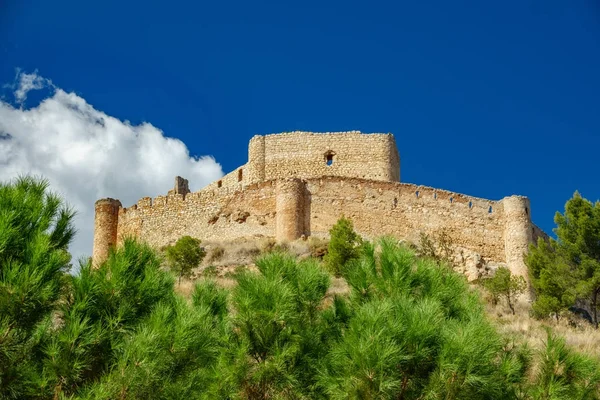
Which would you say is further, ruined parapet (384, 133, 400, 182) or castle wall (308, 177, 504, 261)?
ruined parapet (384, 133, 400, 182)

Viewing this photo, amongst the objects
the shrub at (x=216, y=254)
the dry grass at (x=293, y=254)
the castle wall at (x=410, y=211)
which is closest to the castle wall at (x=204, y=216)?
the dry grass at (x=293, y=254)

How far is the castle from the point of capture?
28.3m

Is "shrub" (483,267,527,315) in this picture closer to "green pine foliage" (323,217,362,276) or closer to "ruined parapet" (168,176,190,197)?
"green pine foliage" (323,217,362,276)

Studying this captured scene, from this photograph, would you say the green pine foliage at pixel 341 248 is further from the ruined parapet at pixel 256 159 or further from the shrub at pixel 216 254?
the ruined parapet at pixel 256 159

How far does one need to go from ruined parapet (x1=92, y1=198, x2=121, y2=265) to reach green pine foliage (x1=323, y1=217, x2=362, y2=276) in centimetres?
1088

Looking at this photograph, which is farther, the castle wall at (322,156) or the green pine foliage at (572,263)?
the castle wall at (322,156)

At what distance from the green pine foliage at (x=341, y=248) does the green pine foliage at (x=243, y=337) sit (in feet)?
36.3

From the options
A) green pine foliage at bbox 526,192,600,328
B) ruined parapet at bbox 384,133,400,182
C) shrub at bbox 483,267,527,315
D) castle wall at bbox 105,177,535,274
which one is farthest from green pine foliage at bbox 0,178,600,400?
ruined parapet at bbox 384,133,400,182

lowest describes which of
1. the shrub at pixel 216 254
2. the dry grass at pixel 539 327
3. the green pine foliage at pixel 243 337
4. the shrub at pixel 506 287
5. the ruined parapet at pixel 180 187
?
the green pine foliage at pixel 243 337

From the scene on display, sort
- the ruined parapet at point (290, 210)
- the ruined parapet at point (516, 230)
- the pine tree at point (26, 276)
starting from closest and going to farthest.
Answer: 1. the pine tree at point (26, 276)
2. the ruined parapet at point (290, 210)
3. the ruined parapet at point (516, 230)

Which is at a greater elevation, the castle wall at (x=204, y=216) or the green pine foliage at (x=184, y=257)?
the castle wall at (x=204, y=216)

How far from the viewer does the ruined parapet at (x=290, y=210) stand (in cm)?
2761

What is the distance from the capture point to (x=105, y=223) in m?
32.0

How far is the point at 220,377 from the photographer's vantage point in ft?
32.0
